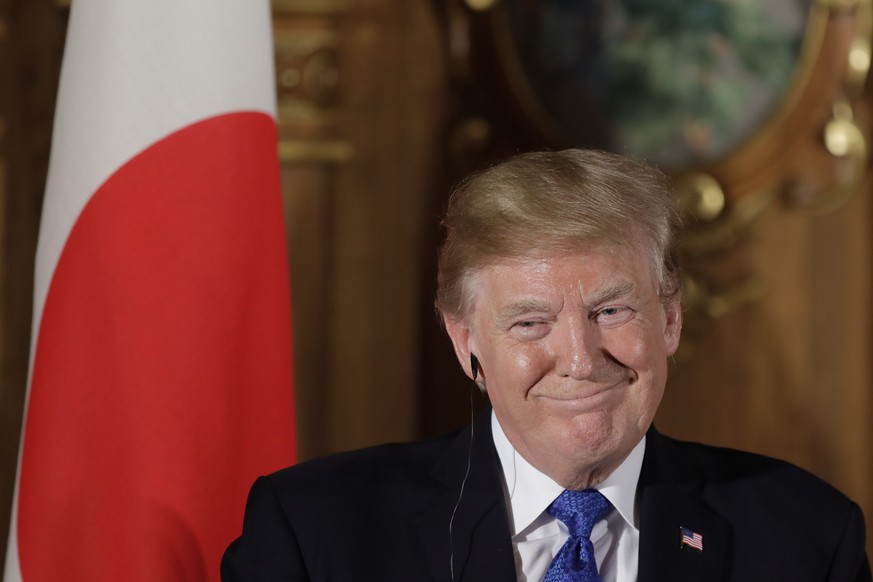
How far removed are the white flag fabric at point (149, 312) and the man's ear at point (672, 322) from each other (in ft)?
2.49

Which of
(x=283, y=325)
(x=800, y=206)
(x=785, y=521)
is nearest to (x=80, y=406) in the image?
(x=283, y=325)

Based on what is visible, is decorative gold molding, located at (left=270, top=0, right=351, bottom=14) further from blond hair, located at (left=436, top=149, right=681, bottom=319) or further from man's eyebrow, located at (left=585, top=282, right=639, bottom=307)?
man's eyebrow, located at (left=585, top=282, right=639, bottom=307)

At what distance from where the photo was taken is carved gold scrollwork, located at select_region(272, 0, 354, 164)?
11.6ft

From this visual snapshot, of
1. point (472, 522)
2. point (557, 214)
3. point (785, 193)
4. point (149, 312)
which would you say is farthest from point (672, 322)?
point (785, 193)

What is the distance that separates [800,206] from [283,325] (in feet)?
6.05

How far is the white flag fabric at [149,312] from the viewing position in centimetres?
214

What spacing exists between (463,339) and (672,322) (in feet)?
1.11

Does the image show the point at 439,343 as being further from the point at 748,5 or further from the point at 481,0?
the point at 748,5

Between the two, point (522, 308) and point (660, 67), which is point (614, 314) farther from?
point (660, 67)

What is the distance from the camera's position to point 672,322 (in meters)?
1.92

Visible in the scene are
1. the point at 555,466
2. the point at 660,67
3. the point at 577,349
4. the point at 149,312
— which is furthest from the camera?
the point at 660,67

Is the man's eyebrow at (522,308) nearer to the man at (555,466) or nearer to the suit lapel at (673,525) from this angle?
the man at (555,466)

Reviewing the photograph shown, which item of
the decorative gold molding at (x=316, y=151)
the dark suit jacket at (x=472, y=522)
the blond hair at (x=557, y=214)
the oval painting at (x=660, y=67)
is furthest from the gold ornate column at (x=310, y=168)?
the blond hair at (x=557, y=214)

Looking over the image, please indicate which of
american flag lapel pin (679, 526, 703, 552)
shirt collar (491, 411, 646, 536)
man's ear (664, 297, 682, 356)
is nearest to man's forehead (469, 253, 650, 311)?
man's ear (664, 297, 682, 356)
